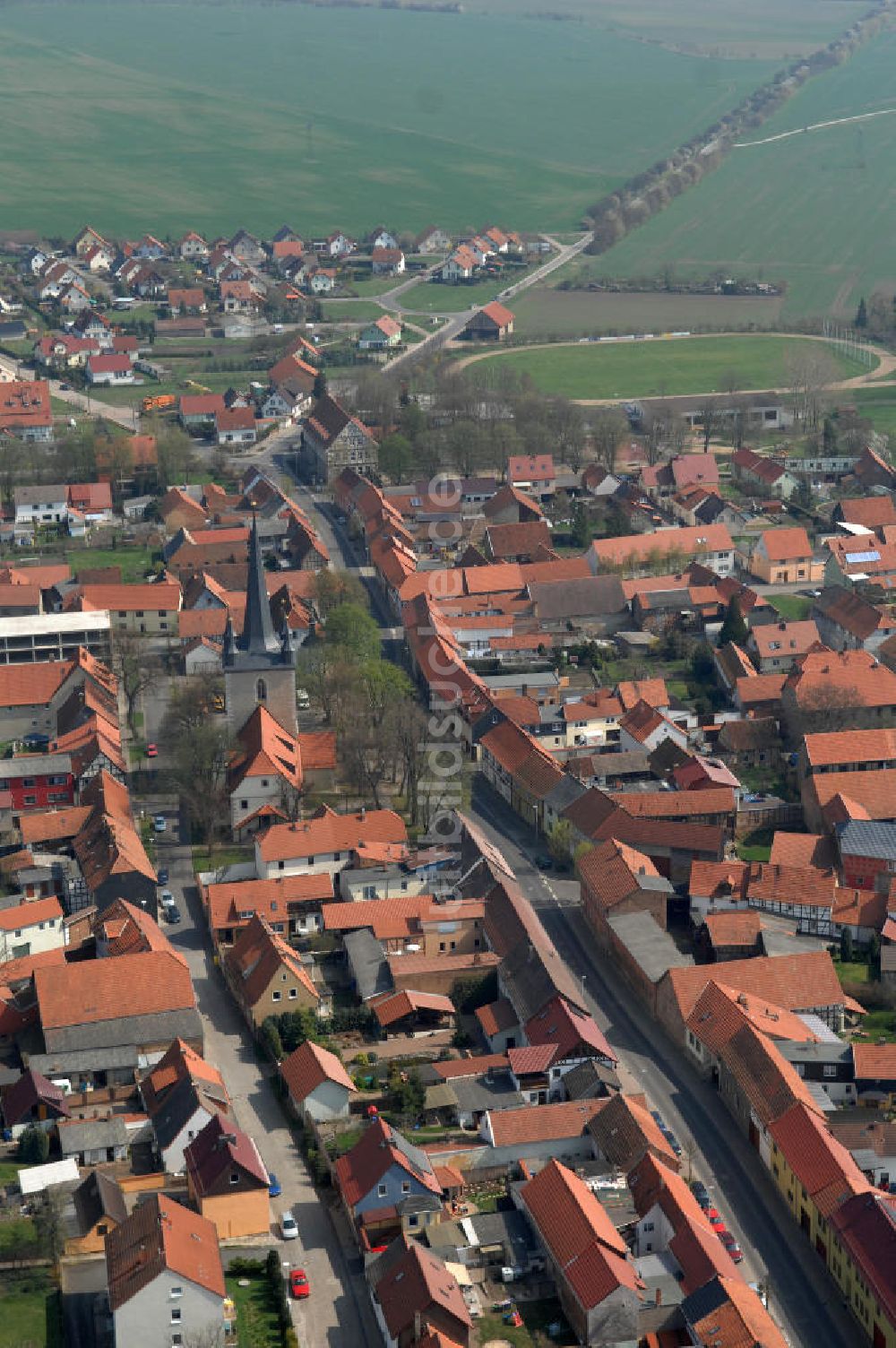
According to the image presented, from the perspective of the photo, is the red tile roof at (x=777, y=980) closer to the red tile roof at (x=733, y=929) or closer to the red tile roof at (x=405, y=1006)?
the red tile roof at (x=733, y=929)

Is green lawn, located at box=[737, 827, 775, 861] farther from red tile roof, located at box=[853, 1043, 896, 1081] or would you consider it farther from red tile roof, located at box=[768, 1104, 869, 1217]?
red tile roof, located at box=[768, 1104, 869, 1217]

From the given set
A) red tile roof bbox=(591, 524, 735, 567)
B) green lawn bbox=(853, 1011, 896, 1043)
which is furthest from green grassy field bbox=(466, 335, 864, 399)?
green lawn bbox=(853, 1011, 896, 1043)

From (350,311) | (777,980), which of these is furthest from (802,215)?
(777,980)

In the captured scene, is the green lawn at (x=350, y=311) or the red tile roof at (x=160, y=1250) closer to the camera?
the red tile roof at (x=160, y=1250)

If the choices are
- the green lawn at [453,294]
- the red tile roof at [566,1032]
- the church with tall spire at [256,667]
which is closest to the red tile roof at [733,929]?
the red tile roof at [566,1032]

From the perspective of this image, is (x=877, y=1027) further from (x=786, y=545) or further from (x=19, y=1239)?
(x=786, y=545)

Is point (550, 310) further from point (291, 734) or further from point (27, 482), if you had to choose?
point (291, 734)

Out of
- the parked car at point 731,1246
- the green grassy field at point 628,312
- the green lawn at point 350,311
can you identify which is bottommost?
the green lawn at point 350,311
